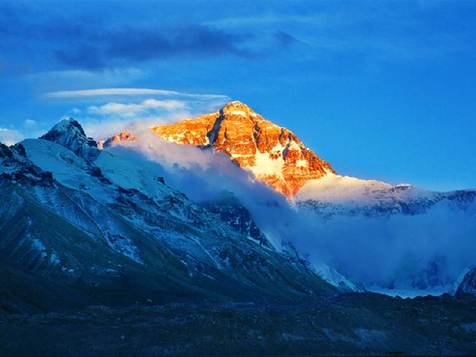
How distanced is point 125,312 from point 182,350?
74.4 ft

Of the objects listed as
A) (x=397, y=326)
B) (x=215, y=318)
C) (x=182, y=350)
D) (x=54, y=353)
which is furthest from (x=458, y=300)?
(x=54, y=353)

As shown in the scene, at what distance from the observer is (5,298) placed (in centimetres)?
19388

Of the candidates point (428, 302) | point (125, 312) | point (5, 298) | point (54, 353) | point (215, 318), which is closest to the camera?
point (54, 353)

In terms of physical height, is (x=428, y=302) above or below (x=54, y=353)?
above

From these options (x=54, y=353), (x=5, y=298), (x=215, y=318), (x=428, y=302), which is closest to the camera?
(x=54, y=353)

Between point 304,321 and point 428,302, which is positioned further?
point 428,302

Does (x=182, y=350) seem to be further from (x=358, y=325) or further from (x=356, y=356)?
(x=358, y=325)

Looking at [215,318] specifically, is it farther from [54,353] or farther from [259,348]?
[54,353]

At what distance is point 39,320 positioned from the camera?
11288cm

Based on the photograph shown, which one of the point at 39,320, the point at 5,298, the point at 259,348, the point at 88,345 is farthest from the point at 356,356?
the point at 5,298

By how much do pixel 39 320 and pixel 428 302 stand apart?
54150 mm

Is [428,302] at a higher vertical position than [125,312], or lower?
higher

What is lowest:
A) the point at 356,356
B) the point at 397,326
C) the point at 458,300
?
the point at 356,356

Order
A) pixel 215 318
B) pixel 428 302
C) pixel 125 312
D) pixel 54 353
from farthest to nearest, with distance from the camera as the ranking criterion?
pixel 428 302 → pixel 125 312 → pixel 215 318 → pixel 54 353
